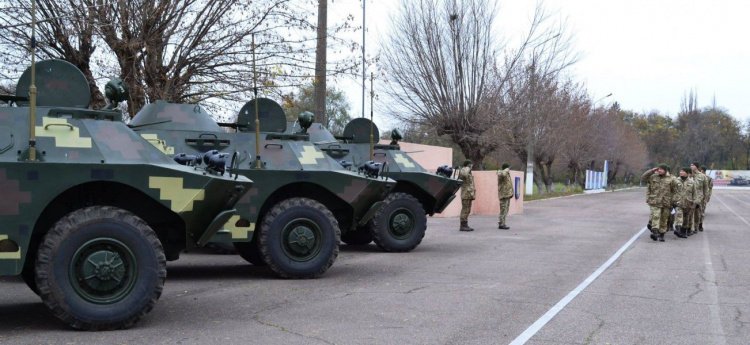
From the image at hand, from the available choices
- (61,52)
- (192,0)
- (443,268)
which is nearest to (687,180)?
(443,268)

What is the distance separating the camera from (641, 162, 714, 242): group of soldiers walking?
16766mm

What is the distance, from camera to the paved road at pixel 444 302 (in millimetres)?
6711

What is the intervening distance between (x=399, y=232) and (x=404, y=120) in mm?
19065

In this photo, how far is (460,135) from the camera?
1253 inches

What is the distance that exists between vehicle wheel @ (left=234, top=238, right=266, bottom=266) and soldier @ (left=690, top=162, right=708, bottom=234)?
11.2 metres

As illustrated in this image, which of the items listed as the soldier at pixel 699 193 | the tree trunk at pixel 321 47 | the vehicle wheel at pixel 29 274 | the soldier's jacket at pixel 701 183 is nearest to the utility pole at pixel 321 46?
the tree trunk at pixel 321 47

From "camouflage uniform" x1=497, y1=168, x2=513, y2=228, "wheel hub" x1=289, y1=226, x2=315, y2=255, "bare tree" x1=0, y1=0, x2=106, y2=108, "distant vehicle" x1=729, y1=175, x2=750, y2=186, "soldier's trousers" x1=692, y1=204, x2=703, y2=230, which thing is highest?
"bare tree" x1=0, y1=0, x2=106, y2=108

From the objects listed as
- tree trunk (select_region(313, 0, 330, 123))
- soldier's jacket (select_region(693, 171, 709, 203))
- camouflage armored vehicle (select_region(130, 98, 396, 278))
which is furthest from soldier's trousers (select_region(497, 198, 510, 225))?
camouflage armored vehicle (select_region(130, 98, 396, 278))

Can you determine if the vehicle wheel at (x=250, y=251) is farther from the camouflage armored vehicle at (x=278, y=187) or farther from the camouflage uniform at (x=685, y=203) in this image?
the camouflage uniform at (x=685, y=203)

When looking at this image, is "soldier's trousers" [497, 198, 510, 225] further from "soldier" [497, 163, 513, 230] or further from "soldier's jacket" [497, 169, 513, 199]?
"soldier's jacket" [497, 169, 513, 199]

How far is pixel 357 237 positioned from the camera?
595 inches

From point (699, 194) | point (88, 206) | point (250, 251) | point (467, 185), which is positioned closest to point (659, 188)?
point (699, 194)

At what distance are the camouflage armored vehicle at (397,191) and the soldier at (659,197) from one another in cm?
432

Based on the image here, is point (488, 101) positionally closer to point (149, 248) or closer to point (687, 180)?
point (687, 180)
